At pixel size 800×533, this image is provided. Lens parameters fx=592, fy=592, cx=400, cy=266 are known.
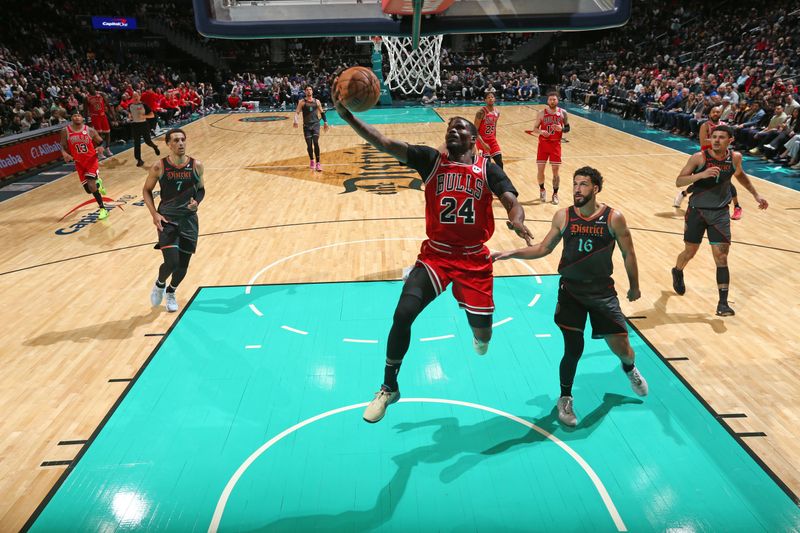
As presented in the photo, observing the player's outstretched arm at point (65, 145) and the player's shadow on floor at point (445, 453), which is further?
the player's outstretched arm at point (65, 145)

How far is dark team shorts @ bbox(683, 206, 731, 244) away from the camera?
5.83 metres

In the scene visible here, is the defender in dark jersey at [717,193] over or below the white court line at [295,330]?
over

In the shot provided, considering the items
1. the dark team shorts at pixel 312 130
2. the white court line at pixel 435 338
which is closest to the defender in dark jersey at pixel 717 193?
the white court line at pixel 435 338

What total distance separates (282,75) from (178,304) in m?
26.4

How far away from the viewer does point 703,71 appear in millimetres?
21156

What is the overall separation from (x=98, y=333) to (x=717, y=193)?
626 cm

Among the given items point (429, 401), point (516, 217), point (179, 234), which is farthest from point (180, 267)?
point (516, 217)

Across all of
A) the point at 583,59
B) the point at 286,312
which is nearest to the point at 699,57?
the point at 583,59

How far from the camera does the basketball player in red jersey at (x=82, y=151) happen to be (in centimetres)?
949

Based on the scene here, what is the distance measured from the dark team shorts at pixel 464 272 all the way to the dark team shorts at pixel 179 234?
3.11 m

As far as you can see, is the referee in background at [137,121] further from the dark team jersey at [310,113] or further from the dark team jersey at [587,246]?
the dark team jersey at [587,246]

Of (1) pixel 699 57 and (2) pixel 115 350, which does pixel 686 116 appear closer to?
(1) pixel 699 57

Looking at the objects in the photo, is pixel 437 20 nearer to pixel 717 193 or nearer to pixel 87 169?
pixel 717 193

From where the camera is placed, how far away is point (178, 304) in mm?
6500
